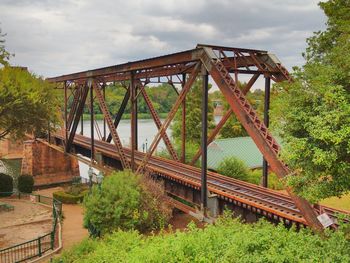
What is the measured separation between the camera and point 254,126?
13.1 metres

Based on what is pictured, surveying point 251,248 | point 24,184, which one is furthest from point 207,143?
point 24,184

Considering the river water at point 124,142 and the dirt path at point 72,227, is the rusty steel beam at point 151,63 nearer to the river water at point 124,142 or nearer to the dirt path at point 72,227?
the dirt path at point 72,227

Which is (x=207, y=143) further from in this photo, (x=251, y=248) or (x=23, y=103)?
(x=23, y=103)

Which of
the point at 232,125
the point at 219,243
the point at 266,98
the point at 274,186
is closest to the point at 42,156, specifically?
the point at 232,125

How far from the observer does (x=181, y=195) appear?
19.2m

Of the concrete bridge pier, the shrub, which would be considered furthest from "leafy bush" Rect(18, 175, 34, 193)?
the shrub

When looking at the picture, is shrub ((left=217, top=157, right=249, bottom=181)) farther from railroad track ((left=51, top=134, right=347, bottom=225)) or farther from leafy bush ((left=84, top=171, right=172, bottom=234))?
leafy bush ((left=84, top=171, right=172, bottom=234))

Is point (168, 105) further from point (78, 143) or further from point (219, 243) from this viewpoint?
point (219, 243)

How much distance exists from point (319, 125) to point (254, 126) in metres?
4.54

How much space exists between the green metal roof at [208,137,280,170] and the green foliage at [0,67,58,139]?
15.7 meters

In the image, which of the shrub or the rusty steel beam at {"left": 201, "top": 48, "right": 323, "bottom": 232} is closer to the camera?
the rusty steel beam at {"left": 201, "top": 48, "right": 323, "bottom": 232}

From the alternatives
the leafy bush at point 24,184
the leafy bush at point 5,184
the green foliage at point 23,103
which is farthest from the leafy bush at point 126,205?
the leafy bush at point 24,184

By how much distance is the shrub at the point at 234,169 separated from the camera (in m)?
28.9

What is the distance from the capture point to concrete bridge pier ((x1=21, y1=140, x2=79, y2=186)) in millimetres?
46125
